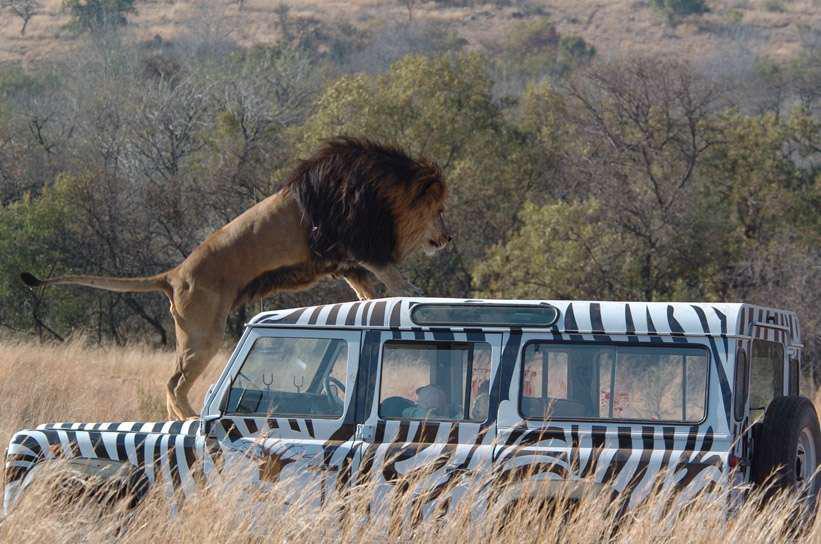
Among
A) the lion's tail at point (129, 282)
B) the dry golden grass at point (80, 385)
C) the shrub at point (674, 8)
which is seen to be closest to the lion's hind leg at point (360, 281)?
the lion's tail at point (129, 282)

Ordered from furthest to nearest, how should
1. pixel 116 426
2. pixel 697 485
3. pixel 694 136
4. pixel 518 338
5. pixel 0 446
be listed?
pixel 694 136 < pixel 0 446 < pixel 116 426 < pixel 518 338 < pixel 697 485

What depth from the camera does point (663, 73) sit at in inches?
752

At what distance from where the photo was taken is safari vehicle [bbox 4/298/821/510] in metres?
5.21

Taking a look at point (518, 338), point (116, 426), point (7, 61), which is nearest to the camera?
point (518, 338)

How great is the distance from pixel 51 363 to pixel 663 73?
1039 cm

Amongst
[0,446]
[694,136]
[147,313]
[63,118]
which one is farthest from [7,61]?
[0,446]

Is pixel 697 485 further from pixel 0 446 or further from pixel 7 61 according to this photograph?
pixel 7 61

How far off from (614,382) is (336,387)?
1.28 metres

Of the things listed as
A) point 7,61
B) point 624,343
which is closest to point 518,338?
point 624,343

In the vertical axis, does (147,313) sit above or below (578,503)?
below

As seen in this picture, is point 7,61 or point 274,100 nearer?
point 274,100

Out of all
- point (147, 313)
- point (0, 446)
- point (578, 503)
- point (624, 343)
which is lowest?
point (147, 313)

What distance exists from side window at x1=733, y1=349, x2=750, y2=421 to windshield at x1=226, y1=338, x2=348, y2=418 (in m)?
1.74

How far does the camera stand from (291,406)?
5.78 m
